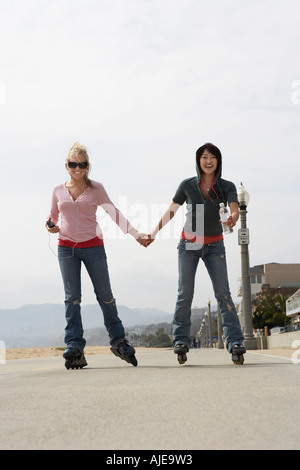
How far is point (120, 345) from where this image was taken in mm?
5910

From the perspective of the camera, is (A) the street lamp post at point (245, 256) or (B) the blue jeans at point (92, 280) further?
(A) the street lamp post at point (245, 256)

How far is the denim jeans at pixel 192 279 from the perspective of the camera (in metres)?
6.02

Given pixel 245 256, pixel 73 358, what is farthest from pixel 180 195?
pixel 245 256

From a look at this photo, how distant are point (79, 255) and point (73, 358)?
1076 mm

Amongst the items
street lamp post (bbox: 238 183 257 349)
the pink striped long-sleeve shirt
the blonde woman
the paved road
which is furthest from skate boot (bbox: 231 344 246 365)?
street lamp post (bbox: 238 183 257 349)

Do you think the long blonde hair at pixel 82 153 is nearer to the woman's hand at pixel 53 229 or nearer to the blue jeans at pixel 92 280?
the woman's hand at pixel 53 229

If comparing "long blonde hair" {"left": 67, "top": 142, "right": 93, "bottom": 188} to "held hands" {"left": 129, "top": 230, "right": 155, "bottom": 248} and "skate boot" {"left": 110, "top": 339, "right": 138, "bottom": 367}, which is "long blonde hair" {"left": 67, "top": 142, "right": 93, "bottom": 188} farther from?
"skate boot" {"left": 110, "top": 339, "right": 138, "bottom": 367}

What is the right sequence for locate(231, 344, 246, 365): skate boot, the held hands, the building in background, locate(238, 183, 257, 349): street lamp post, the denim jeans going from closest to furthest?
1. locate(231, 344, 246, 365): skate boot
2. the denim jeans
3. the held hands
4. locate(238, 183, 257, 349): street lamp post
5. the building in background

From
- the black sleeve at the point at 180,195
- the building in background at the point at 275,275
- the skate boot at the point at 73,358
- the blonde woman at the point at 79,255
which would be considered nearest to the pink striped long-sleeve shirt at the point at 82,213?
the blonde woman at the point at 79,255

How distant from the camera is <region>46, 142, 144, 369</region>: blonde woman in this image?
595 centimetres

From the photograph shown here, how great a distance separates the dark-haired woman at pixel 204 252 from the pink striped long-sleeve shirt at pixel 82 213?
2.52ft

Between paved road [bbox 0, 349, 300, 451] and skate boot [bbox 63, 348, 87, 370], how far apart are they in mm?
1572

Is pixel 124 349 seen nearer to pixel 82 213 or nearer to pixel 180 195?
pixel 82 213
